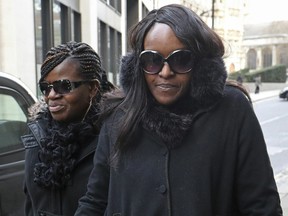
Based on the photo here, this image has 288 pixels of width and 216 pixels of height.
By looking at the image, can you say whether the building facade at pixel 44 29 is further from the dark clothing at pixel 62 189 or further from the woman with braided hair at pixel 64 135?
the dark clothing at pixel 62 189

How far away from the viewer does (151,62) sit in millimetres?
1593

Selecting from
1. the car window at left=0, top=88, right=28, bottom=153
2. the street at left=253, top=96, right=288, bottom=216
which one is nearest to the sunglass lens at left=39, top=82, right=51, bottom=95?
the car window at left=0, top=88, right=28, bottom=153

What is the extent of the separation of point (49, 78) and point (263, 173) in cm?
105

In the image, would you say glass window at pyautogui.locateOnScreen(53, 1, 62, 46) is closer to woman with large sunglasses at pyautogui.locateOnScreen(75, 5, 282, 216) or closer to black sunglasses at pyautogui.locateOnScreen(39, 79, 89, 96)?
black sunglasses at pyautogui.locateOnScreen(39, 79, 89, 96)

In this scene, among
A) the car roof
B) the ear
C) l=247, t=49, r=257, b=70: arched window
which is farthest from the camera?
l=247, t=49, r=257, b=70: arched window

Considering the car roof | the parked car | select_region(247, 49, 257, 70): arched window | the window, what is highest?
select_region(247, 49, 257, 70): arched window

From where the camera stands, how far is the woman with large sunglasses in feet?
4.88

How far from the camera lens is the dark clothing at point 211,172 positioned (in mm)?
1480

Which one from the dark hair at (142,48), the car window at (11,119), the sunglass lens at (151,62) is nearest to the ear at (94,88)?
the dark hair at (142,48)

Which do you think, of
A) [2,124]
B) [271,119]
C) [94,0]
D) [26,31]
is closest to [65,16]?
[94,0]

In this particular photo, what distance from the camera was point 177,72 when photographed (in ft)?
5.15

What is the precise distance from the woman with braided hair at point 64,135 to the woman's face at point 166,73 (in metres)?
0.52

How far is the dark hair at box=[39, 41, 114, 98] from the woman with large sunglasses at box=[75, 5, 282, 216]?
0.42 m

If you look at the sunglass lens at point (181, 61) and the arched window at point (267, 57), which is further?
the arched window at point (267, 57)
